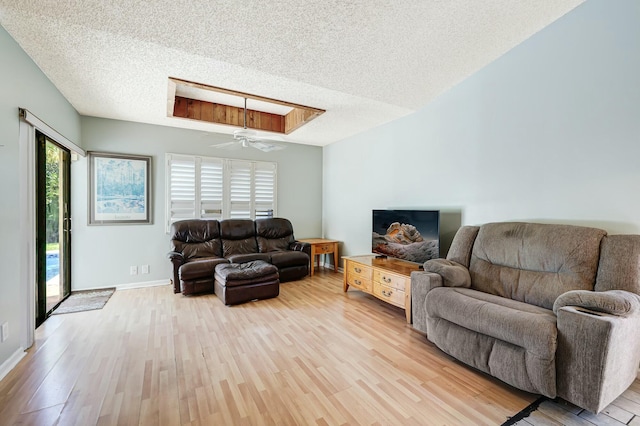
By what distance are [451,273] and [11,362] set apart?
3.77 m

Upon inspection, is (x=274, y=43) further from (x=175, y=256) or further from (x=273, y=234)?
(x=273, y=234)

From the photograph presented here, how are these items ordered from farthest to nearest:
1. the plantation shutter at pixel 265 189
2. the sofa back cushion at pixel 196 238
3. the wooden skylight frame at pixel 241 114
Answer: the plantation shutter at pixel 265 189 < the sofa back cushion at pixel 196 238 < the wooden skylight frame at pixel 241 114

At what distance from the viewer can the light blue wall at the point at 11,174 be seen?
2.10 m

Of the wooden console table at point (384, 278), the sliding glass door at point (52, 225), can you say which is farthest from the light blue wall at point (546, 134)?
the sliding glass door at point (52, 225)

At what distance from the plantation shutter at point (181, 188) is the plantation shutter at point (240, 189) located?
26.2 inches

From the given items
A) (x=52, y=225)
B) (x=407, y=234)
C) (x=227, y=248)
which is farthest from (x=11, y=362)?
(x=407, y=234)

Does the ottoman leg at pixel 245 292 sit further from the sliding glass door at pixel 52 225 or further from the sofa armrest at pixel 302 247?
the sliding glass door at pixel 52 225

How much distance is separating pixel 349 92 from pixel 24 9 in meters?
2.77

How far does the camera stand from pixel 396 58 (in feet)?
8.68

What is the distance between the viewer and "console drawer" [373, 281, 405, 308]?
10.4 ft

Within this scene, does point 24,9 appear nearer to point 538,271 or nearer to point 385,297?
point 385,297

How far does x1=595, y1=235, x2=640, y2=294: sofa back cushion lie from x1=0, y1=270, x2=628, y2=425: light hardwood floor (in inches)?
40.4

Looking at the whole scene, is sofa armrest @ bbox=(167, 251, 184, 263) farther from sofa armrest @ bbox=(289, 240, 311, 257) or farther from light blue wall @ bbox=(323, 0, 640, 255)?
light blue wall @ bbox=(323, 0, 640, 255)

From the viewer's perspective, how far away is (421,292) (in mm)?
2643
